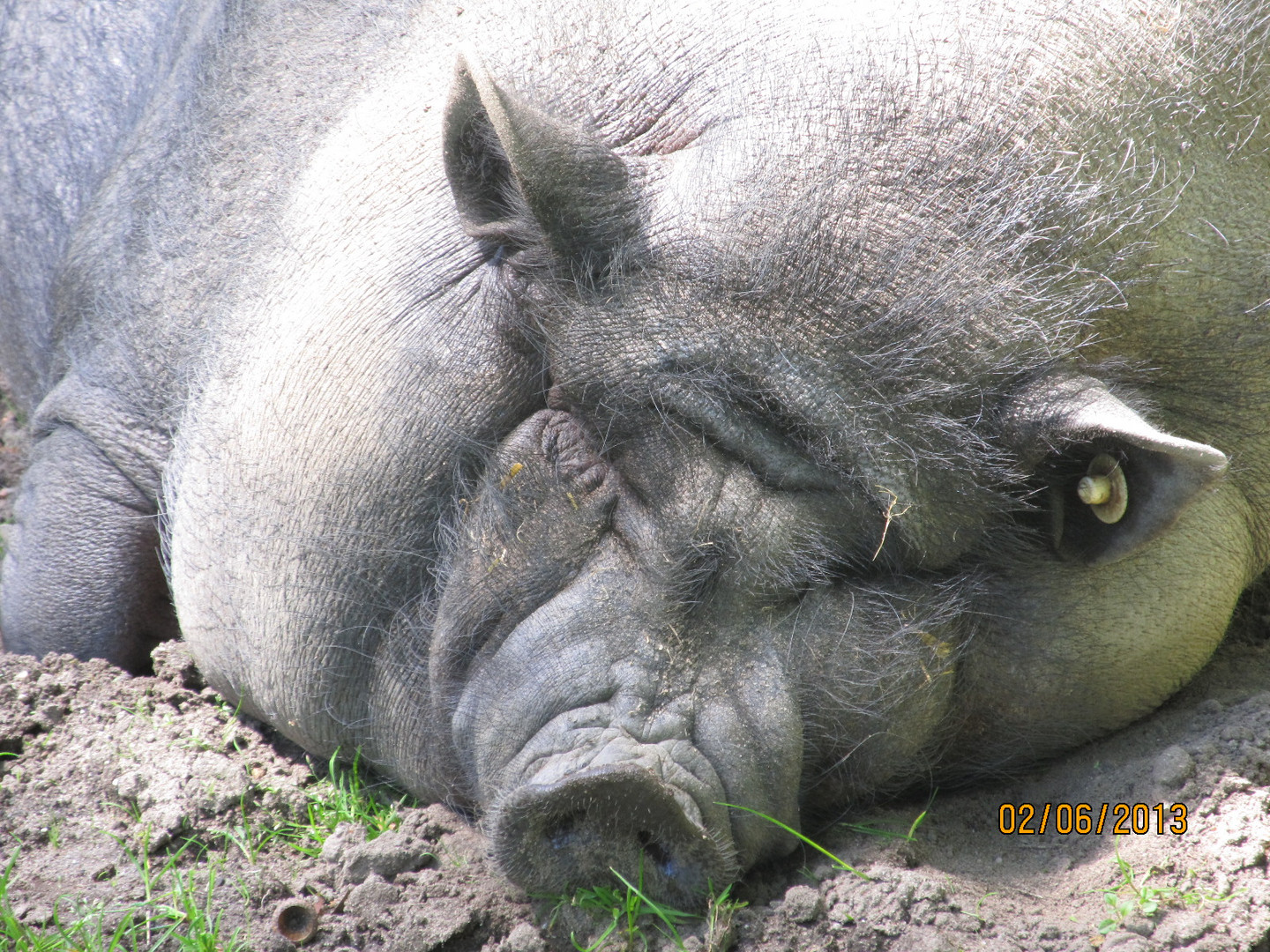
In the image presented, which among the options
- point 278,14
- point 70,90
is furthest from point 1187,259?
point 70,90

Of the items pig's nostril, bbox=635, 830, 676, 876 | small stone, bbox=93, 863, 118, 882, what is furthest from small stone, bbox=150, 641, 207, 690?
pig's nostril, bbox=635, 830, 676, 876

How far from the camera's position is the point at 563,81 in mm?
2639

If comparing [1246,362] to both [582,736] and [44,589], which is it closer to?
[582,736]

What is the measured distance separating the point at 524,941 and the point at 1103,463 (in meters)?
1.43

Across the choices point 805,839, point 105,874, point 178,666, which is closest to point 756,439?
point 805,839

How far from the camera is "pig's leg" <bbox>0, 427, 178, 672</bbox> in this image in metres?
3.74

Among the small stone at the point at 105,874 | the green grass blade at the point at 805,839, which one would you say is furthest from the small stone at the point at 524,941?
the small stone at the point at 105,874

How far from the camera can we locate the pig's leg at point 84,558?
12.3 feet

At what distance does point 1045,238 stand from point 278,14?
2399 mm

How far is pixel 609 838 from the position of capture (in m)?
2.29

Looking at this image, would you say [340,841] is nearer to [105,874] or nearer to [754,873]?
[105,874]

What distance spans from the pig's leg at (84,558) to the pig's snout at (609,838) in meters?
1.94

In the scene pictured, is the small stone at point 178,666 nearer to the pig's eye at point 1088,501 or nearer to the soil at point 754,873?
the soil at point 754,873

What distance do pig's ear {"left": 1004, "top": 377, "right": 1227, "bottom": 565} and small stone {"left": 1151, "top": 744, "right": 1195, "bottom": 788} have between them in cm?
50
